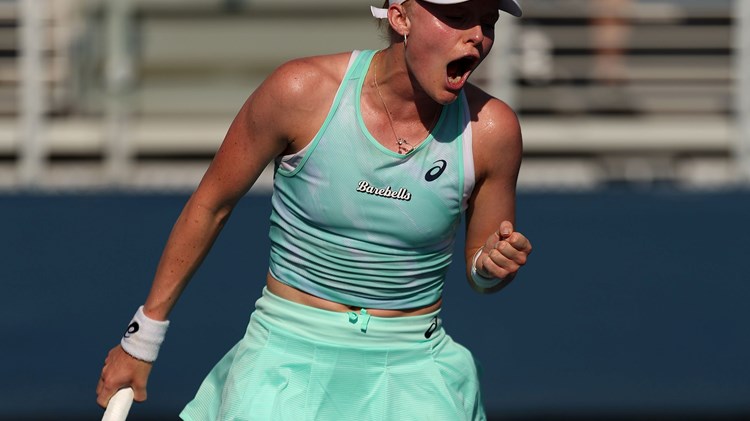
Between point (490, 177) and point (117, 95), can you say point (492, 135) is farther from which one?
point (117, 95)

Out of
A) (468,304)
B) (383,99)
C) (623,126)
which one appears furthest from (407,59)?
(623,126)

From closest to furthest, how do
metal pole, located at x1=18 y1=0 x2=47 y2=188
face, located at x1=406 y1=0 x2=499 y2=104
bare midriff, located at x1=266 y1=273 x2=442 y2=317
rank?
1. face, located at x1=406 y1=0 x2=499 y2=104
2. bare midriff, located at x1=266 y1=273 x2=442 y2=317
3. metal pole, located at x1=18 y1=0 x2=47 y2=188

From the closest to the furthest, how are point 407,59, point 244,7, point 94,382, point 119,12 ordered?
1. point 407,59
2. point 94,382
3. point 119,12
4. point 244,7

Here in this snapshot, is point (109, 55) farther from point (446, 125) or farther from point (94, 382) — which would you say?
point (446, 125)

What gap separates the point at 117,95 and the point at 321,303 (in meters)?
3.61

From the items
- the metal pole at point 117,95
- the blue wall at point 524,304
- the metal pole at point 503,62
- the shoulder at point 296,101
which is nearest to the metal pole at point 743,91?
the blue wall at point 524,304

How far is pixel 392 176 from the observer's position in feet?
9.46

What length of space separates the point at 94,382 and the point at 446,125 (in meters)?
2.65

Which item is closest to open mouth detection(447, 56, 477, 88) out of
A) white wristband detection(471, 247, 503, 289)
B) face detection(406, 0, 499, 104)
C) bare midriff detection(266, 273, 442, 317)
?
face detection(406, 0, 499, 104)

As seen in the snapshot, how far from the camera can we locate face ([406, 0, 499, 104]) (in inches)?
108

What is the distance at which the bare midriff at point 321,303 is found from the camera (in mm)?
3016

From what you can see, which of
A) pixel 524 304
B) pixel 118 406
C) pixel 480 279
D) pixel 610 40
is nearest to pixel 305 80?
pixel 480 279

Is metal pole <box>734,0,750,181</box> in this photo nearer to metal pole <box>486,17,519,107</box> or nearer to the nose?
metal pole <box>486,17,519,107</box>

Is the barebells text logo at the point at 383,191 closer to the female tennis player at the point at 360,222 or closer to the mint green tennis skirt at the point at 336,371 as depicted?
the female tennis player at the point at 360,222
